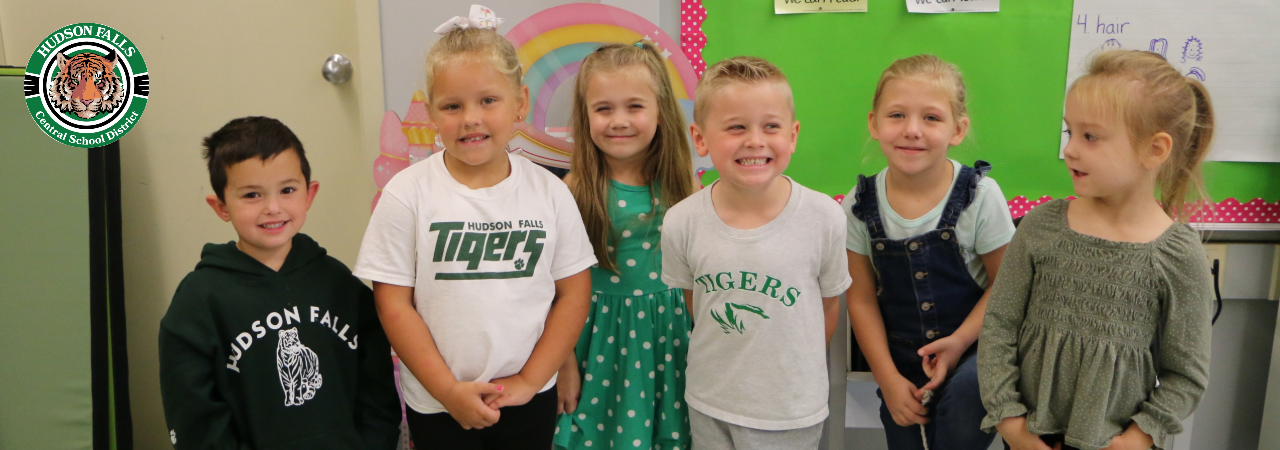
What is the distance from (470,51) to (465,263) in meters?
0.39

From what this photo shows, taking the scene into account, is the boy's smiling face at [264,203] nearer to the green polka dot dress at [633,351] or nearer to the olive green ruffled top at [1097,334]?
the green polka dot dress at [633,351]

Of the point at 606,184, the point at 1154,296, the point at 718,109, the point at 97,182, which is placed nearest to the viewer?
the point at 1154,296

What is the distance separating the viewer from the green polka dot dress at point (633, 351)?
1.48 metres

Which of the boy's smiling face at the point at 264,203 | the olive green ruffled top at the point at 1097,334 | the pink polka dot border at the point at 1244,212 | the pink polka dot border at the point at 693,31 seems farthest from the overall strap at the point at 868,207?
the boy's smiling face at the point at 264,203

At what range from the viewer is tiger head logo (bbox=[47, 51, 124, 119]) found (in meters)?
1.74

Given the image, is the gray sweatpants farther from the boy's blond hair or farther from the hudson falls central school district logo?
the hudson falls central school district logo

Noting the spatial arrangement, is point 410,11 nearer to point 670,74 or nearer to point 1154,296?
point 670,74

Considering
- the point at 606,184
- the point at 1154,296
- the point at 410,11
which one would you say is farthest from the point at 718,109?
the point at 410,11

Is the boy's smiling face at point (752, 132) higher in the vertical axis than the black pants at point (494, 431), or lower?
higher

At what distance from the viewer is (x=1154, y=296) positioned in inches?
41.1

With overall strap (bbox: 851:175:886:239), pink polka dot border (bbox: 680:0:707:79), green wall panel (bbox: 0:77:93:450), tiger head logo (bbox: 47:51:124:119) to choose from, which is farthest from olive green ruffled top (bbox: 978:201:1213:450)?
tiger head logo (bbox: 47:51:124:119)

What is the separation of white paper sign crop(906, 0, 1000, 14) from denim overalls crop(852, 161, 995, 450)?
55cm

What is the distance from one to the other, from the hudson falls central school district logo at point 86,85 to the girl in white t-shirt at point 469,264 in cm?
111

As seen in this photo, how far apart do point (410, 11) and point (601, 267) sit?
0.92 m
